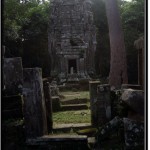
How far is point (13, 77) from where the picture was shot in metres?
9.40

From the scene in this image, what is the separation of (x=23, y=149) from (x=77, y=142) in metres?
1.08

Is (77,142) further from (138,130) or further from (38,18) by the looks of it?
(38,18)

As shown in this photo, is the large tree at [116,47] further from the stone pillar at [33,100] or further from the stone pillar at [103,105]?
the stone pillar at [33,100]

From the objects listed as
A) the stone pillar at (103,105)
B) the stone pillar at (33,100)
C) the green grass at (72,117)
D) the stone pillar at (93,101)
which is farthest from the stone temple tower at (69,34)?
the stone pillar at (33,100)

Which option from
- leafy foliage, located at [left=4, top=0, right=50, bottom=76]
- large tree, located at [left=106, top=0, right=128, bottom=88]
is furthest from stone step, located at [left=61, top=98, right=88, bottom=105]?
leafy foliage, located at [left=4, top=0, right=50, bottom=76]

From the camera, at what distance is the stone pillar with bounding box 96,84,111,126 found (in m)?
7.34

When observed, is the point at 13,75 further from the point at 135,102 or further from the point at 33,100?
the point at 135,102

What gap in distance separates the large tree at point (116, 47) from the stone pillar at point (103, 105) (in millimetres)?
4189

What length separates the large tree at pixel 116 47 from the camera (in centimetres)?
1159

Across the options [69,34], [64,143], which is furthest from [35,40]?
[64,143]

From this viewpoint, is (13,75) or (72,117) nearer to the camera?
(72,117)

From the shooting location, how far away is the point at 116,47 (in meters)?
11.8

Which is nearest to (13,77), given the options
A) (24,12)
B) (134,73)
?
(24,12)

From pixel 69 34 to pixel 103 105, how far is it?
1527 cm
